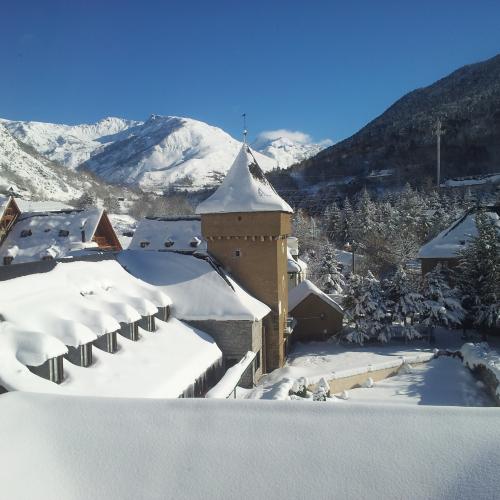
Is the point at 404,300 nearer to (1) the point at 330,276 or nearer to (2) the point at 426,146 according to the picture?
(1) the point at 330,276

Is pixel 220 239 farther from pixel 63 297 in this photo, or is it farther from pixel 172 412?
pixel 172 412

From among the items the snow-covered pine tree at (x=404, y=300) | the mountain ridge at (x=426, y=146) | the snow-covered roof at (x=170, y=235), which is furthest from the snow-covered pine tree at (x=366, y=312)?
the mountain ridge at (x=426, y=146)

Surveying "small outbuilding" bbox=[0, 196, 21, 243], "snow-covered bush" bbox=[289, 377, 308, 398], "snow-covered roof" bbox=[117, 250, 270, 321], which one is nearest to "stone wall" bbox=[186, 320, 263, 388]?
"snow-covered roof" bbox=[117, 250, 270, 321]

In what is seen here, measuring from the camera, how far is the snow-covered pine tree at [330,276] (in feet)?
144

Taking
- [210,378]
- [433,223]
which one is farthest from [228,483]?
[433,223]

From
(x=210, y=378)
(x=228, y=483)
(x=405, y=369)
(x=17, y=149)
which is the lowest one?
(x=405, y=369)

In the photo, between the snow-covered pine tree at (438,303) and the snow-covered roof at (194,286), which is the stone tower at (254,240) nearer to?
the snow-covered roof at (194,286)

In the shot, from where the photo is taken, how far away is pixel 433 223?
6019 cm

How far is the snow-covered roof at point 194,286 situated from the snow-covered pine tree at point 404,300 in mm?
9764

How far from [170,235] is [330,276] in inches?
707

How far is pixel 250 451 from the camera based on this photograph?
17.4ft

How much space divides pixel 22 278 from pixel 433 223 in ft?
183

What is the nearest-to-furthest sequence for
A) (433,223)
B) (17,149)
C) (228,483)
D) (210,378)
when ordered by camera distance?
(228,483)
(210,378)
(433,223)
(17,149)

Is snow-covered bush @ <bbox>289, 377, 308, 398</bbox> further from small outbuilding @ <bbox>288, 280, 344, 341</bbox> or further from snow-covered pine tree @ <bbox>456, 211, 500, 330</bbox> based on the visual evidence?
snow-covered pine tree @ <bbox>456, 211, 500, 330</bbox>
